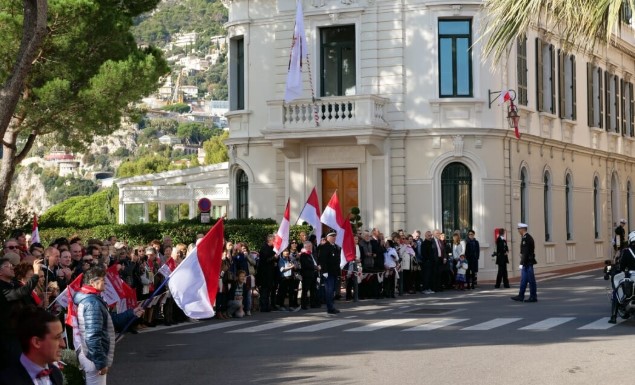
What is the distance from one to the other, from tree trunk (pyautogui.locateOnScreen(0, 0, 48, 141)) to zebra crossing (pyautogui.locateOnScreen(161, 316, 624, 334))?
4.84 metres

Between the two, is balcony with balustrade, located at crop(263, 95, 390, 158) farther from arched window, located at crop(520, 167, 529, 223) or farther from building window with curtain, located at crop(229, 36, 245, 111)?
arched window, located at crop(520, 167, 529, 223)

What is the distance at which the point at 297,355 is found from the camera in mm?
16109

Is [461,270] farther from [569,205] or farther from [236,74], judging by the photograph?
[569,205]

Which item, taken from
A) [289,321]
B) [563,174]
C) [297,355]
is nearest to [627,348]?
[297,355]

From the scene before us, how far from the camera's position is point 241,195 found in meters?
39.0

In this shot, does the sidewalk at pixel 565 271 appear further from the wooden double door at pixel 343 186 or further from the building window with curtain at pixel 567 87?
the building window with curtain at pixel 567 87

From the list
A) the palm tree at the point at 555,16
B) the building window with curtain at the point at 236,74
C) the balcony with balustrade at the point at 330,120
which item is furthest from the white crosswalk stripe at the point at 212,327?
the building window with curtain at the point at 236,74

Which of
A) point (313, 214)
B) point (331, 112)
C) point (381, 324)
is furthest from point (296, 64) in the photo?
point (381, 324)

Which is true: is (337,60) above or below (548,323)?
above

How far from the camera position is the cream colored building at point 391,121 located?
1373 inches

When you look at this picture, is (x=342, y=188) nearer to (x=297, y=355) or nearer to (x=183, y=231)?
(x=183, y=231)

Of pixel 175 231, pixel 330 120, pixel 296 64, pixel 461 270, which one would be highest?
pixel 296 64

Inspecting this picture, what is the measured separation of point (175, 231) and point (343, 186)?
580 cm

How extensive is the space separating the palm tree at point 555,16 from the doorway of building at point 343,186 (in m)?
23.8
